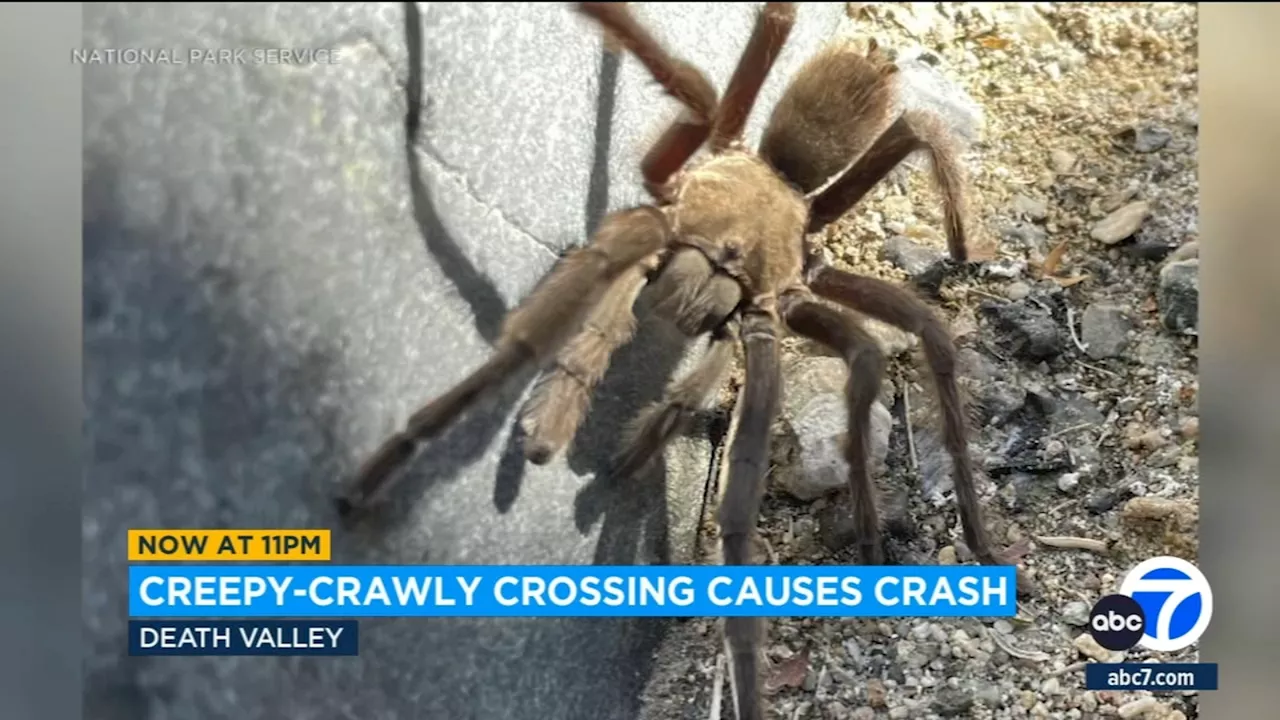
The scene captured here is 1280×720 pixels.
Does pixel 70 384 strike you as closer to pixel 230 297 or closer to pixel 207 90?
pixel 230 297

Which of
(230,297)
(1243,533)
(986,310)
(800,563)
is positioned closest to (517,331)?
(230,297)

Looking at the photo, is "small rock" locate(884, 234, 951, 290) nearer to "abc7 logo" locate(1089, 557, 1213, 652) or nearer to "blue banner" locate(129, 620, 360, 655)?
"abc7 logo" locate(1089, 557, 1213, 652)

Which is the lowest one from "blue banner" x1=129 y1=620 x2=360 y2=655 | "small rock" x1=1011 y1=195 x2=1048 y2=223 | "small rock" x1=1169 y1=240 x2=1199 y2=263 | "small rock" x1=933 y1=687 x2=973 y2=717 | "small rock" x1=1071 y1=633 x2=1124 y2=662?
"small rock" x1=933 y1=687 x2=973 y2=717

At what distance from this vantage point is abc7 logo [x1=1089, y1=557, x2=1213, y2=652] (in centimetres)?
92

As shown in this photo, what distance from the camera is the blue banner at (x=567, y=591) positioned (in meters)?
0.83

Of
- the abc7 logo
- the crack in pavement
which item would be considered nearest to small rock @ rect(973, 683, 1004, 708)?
the abc7 logo

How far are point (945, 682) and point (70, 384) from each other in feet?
2.61

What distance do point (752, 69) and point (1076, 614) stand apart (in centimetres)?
60

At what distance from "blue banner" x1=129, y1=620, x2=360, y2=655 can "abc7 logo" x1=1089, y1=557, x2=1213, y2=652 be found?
26.8 inches

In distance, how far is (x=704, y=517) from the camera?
2.97ft

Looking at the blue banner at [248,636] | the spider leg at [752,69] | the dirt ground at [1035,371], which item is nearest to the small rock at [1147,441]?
the dirt ground at [1035,371]

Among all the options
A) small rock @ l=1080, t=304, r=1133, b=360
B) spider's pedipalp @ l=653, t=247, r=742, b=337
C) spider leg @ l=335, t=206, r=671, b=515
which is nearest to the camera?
spider leg @ l=335, t=206, r=671, b=515

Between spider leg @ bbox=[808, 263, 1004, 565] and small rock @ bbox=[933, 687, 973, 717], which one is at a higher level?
spider leg @ bbox=[808, 263, 1004, 565]

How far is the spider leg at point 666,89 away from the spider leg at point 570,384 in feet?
0.61
